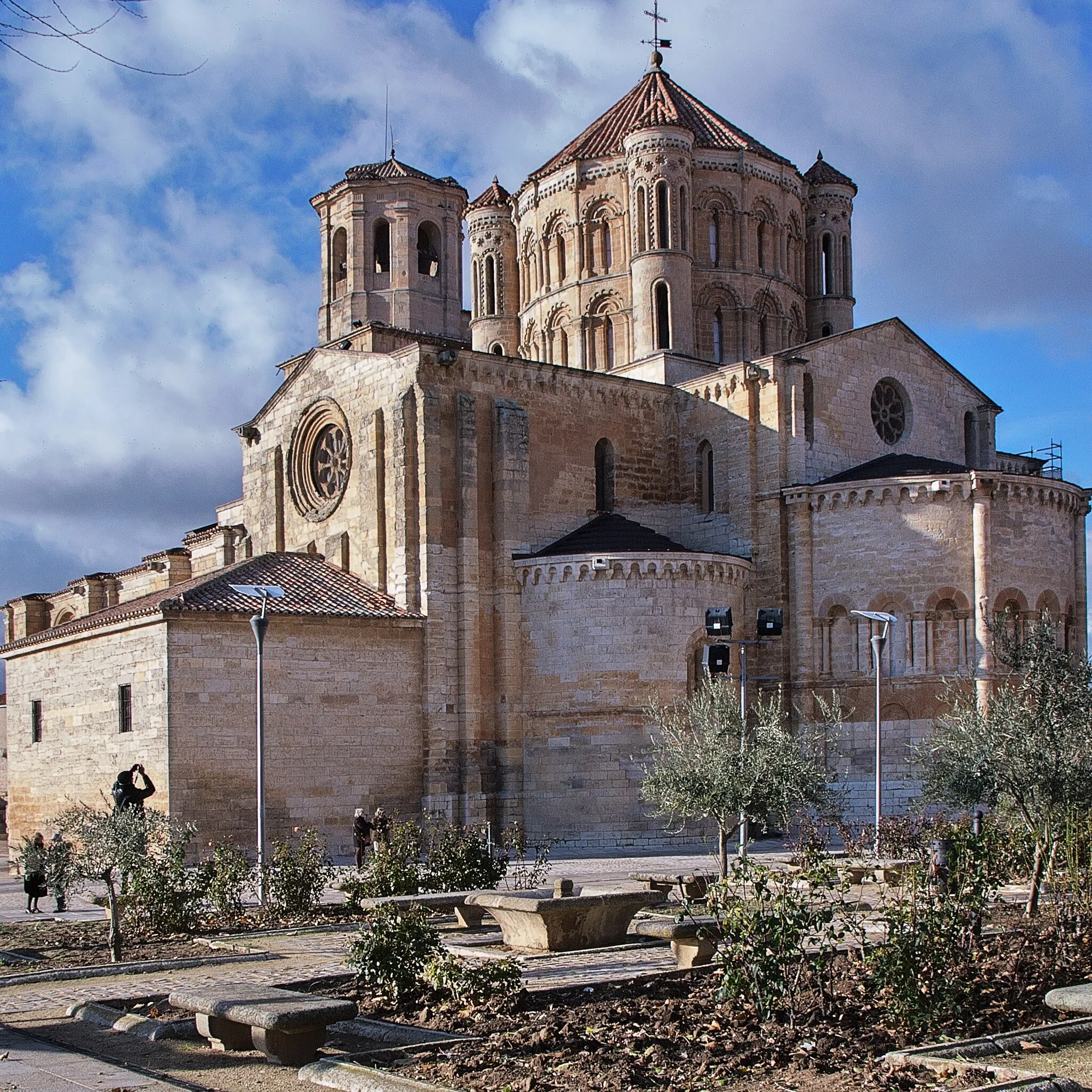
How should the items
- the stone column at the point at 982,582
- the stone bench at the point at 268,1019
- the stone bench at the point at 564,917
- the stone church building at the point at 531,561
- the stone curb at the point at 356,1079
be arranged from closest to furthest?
the stone curb at the point at 356,1079 < the stone bench at the point at 268,1019 < the stone bench at the point at 564,917 < the stone church building at the point at 531,561 < the stone column at the point at 982,582

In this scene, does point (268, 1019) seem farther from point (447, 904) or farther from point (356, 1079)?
point (447, 904)

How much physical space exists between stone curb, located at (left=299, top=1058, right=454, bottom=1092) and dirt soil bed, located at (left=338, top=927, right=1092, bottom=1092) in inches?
13.3

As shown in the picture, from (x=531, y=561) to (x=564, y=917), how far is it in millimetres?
17460

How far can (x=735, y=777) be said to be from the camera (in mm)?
19875

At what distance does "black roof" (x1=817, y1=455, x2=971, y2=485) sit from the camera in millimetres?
32094

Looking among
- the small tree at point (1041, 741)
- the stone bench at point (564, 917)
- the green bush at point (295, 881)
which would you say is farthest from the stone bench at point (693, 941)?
the green bush at point (295, 881)

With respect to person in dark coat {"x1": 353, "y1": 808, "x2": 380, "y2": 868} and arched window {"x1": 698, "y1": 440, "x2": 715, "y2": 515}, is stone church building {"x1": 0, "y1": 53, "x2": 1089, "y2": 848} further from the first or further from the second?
person in dark coat {"x1": 353, "y1": 808, "x2": 380, "y2": 868}

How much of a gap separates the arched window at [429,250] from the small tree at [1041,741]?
2286 centimetres

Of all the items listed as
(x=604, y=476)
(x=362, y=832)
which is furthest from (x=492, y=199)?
(x=362, y=832)

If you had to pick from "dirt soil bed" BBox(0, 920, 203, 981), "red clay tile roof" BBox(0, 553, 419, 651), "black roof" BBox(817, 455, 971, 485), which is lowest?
"dirt soil bed" BBox(0, 920, 203, 981)

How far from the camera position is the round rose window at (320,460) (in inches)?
1356

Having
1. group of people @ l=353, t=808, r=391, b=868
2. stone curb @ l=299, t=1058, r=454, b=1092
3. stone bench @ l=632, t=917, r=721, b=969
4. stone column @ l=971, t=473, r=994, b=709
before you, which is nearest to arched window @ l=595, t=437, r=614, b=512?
stone column @ l=971, t=473, r=994, b=709

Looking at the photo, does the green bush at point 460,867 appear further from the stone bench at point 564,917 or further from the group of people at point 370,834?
the stone bench at point 564,917

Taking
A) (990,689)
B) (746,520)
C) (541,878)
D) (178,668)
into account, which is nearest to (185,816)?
(178,668)
